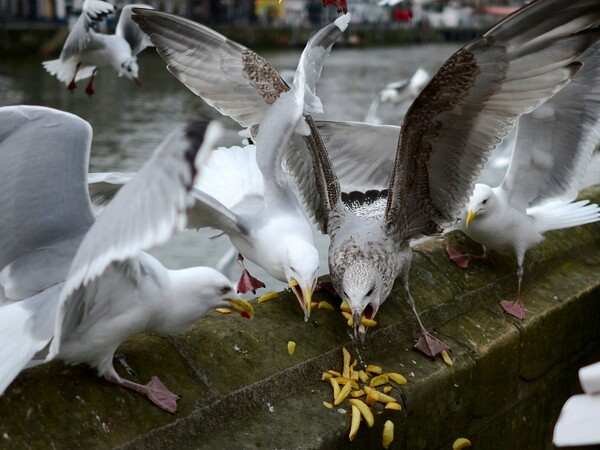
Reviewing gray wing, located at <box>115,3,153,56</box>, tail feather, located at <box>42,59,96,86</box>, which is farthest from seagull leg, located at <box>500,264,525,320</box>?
gray wing, located at <box>115,3,153,56</box>

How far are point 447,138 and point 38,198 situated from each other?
1.55 m

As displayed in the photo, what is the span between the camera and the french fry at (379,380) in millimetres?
2748

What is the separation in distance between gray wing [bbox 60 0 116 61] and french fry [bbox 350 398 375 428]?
4.68 meters

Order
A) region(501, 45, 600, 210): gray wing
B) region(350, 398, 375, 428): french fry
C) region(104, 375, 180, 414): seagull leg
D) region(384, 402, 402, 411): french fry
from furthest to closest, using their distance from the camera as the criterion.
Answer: region(501, 45, 600, 210): gray wing, region(384, 402, 402, 411): french fry, region(350, 398, 375, 428): french fry, region(104, 375, 180, 414): seagull leg

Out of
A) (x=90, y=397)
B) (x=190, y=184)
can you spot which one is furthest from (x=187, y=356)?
(x=190, y=184)

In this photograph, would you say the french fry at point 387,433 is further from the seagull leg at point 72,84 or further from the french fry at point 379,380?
the seagull leg at point 72,84

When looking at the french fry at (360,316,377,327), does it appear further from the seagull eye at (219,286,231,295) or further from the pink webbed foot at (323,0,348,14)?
the pink webbed foot at (323,0,348,14)

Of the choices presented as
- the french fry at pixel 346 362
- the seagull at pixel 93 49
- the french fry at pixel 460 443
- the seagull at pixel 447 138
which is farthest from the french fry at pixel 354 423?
the seagull at pixel 93 49

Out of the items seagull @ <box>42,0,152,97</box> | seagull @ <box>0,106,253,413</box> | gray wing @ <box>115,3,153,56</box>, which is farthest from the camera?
gray wing @ <box>115,3,153,56</box>

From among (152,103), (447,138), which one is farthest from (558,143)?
(152,103)

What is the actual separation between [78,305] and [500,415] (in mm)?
1810

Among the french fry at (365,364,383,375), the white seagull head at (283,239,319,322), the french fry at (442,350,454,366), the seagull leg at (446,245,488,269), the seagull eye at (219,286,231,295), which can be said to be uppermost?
the seagull eye at (219,286,231,295)

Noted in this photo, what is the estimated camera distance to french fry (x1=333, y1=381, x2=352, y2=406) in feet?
8.48

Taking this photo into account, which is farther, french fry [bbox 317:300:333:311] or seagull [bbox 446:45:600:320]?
seagull [bbox 446:45:600:320]
